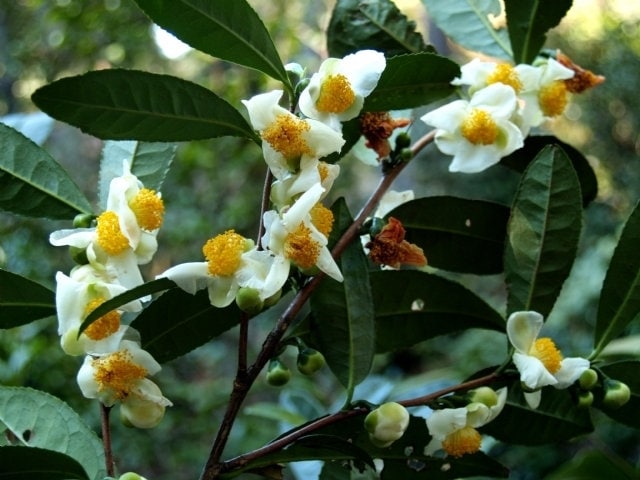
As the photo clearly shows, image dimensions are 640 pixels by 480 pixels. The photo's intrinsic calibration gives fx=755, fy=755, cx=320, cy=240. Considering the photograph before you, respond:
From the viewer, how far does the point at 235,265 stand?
49 cm

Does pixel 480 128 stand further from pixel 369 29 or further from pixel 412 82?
pixel 369 29

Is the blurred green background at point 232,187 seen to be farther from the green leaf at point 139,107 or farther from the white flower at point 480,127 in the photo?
the green leaf at point 139,107

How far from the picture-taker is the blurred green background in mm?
2207

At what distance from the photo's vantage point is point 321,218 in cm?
51

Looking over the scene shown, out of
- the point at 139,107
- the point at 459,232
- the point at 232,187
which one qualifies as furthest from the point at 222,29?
the point at 232,187

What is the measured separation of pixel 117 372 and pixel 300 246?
15 centimetres

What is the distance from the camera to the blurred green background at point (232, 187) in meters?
2.21

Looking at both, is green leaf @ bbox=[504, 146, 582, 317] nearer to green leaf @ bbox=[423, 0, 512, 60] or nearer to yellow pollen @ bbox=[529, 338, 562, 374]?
yellow pollen @ bbox=[529, 338, 562, 374]

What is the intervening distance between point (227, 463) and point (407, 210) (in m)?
0.28

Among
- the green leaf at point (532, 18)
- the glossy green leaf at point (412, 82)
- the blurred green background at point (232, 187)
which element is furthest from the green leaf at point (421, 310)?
the blurred green background at point (232, 187)

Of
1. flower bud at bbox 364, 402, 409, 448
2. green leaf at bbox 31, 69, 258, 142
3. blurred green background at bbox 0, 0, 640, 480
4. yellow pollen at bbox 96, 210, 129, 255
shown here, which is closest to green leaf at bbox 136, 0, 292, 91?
A: green leaf at bbox 31, 69, 258, 142

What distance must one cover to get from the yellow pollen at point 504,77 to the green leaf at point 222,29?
0.67 feet

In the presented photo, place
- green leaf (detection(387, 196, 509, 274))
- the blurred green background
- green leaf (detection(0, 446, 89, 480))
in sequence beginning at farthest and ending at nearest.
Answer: the blurred green background → green leaf (detection(387, 196, 509, 274)) → green leaf (detection(0, 446, 89, 480))

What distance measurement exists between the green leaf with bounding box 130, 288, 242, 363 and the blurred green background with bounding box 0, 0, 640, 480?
84 cm
